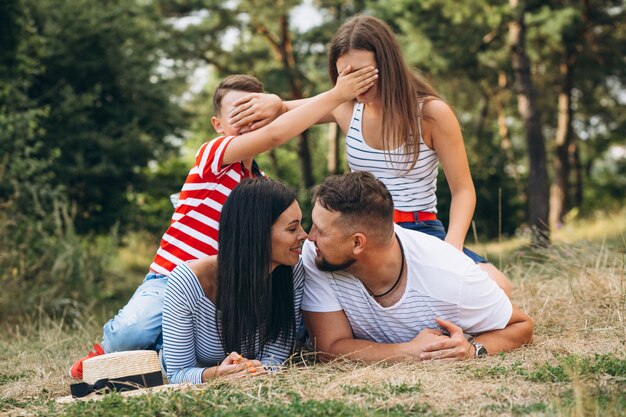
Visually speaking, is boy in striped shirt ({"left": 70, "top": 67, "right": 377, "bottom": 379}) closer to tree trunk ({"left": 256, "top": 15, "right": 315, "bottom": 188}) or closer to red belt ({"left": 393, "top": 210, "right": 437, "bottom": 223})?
red belt ({"left": 393, "top": 210, "right": 437, "bottom": 223})

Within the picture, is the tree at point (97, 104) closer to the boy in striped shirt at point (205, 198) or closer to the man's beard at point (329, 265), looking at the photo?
the boy in striped shirt at point (205, 198)

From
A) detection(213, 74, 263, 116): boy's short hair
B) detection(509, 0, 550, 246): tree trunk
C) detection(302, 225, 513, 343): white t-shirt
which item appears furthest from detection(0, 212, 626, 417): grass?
detection(509, 0, 550, 246): tree trunk

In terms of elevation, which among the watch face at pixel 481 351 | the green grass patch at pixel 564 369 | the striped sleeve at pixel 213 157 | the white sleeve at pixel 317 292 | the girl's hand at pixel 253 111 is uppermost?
the girl's hand at pixel 253 111

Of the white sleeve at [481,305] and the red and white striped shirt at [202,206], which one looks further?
the red and white striped shirt at [202,206]

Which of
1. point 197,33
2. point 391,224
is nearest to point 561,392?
point 391,224

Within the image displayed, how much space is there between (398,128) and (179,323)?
61.2 inches

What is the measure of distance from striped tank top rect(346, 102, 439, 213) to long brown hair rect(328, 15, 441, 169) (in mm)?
61

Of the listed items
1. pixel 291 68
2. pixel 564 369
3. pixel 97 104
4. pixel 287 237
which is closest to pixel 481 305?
pixel 564 369

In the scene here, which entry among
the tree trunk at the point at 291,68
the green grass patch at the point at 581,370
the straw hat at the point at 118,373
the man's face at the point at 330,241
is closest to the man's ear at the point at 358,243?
the man's face at the point at 330,241

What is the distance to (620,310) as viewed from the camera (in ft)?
14.9

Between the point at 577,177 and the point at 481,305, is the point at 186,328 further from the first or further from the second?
the point at 577,177

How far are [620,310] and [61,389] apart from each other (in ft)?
10.6

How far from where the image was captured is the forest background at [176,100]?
766 cm

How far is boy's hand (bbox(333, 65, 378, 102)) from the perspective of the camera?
12.7 feet
